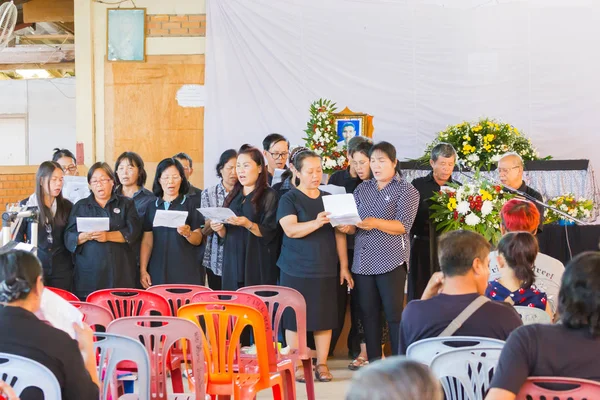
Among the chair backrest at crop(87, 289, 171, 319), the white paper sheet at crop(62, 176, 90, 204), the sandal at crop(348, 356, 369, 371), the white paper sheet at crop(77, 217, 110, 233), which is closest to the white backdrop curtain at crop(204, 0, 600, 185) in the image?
the white paper sheet at crop(62, 176, 90, 204)

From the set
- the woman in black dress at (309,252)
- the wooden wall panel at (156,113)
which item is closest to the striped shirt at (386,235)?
the woman in black dress at (309,252)

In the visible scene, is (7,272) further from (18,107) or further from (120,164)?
(18,107)

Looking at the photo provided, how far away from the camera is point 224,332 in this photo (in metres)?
3.69

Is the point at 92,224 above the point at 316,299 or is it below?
above

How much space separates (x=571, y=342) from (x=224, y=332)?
1817mm

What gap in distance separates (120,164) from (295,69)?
3816mm

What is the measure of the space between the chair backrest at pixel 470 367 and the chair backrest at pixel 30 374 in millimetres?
1162

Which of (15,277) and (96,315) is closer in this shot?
(15,277)

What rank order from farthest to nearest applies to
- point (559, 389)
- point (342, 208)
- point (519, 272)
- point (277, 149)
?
point (277, 149) → point (342, 208) → point (519, 272) → point (559, 389)

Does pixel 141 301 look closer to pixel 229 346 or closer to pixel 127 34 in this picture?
pixel 229 346

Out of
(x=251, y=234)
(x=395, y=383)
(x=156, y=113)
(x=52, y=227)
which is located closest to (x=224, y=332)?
(x=251, y=234)

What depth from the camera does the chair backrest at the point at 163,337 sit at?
3.28m

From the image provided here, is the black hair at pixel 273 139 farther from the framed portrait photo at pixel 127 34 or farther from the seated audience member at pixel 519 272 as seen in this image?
the framed portrait photo at pixel 127 34

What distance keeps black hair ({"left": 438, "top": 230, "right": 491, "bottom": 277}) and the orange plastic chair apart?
42.5 inches
